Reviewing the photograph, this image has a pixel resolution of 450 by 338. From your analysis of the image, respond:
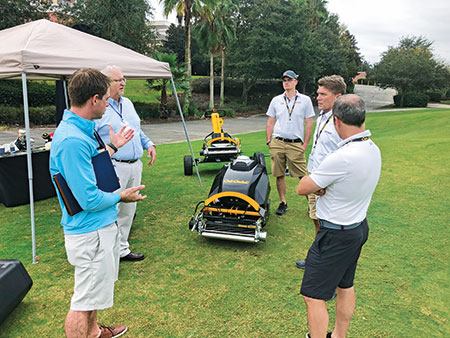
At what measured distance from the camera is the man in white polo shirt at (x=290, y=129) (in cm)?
471

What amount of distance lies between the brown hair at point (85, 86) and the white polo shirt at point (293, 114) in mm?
3228

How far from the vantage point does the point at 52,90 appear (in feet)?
73.3

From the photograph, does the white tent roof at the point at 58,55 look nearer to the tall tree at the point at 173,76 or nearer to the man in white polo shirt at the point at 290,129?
the man in white polo shirt at the point at 290,129

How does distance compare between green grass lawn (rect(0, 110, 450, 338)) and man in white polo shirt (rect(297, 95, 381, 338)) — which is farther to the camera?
green grass lawn (rect(0, 110, 450, 338))

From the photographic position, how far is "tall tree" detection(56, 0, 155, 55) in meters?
23.4

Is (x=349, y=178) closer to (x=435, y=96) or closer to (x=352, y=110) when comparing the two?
(x=352, y=110)

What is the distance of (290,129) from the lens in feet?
15.6

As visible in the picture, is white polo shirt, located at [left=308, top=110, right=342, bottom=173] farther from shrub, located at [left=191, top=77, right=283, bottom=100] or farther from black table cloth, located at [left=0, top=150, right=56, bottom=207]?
shrub, located at [left=191, top=77, right=283, bottom=100]

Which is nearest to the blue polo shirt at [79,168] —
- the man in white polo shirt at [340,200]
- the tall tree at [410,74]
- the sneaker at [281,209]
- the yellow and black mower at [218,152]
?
the man in white polo shirt at [340,200]

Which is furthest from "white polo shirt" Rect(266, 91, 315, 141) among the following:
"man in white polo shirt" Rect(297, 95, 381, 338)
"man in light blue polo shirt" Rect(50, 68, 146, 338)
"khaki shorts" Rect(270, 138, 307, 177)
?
"man in light blue polo shirt" Rect(50, 68, 146, 338)

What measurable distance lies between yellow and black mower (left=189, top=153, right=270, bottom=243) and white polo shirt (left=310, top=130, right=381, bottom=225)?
1781 millimetres

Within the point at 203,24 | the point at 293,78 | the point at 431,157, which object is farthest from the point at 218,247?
the point at 203,24

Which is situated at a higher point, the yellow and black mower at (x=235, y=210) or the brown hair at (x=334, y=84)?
the brown hair at (x=334, y=84)

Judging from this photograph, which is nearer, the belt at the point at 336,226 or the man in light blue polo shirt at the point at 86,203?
the man in light blue polo shirt at the point at 86,203
